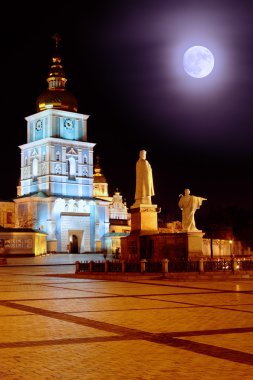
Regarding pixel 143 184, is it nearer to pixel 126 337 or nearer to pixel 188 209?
pixel 188 209

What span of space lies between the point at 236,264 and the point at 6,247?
45.0 meters

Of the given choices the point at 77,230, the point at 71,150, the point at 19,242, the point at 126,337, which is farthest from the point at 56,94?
the point at 126,337

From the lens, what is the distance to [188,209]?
3475 centimetres

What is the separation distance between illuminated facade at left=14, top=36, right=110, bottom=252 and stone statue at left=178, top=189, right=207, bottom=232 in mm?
56047

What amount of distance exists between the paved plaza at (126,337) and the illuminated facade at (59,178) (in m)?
72.8

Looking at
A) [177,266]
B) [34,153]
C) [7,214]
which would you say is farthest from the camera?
[7,214]

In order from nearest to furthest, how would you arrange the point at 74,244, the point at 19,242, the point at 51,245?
the point at 19,242 → the point at 51,245 → the point at 74,244

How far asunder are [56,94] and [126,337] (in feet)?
292

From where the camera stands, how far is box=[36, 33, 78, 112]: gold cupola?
96.8 meters

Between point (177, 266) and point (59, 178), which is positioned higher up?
point (59, 178)

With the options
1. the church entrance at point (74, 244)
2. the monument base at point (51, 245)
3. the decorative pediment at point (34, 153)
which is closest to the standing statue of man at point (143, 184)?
the monument base at point (51, 245)

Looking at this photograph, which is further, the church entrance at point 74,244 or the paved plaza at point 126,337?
the church entrance at point 74,244

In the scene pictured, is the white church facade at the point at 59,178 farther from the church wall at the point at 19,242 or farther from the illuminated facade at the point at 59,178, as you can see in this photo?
the church wall at the point at 19,242

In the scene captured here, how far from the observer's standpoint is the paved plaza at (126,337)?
8273 mm
